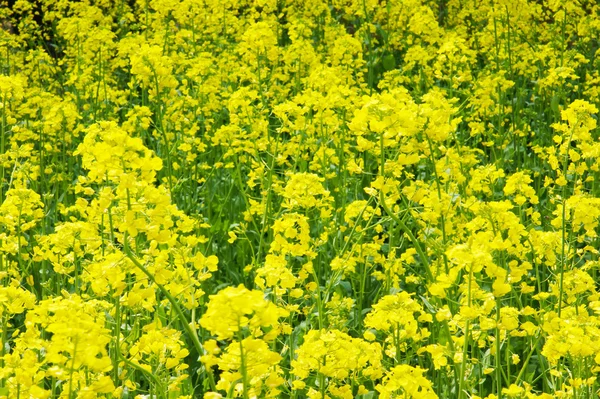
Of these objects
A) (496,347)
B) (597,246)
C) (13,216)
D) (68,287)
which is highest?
(496,347)

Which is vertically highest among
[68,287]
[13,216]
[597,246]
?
[13,216]

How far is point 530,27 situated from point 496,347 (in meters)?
6.44

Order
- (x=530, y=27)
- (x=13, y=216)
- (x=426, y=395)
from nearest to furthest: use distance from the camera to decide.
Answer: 1. (x=426, y=395)
2. (x=13, y=216)
3. (x=530, y=27)

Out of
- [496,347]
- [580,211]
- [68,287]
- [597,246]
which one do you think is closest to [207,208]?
[68,287]

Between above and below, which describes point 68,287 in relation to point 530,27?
below

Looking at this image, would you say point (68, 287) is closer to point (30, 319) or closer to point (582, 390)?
point (30, 319)

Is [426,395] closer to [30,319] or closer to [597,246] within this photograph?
[30,319]

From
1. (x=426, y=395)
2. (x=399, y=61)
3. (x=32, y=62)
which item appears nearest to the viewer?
(x=426, y=395)

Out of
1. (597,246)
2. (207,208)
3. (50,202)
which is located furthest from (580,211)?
(50,202)

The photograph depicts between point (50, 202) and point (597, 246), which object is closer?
point (597, 246)

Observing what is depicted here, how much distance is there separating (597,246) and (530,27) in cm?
398

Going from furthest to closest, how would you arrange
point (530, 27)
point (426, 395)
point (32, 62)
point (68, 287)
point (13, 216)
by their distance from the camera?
point (530, 27) → point (32, 62) → point (68, 287) → point (13, 216) → point (426, 395)

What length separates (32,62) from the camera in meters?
8.26

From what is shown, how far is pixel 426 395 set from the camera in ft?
8.67
